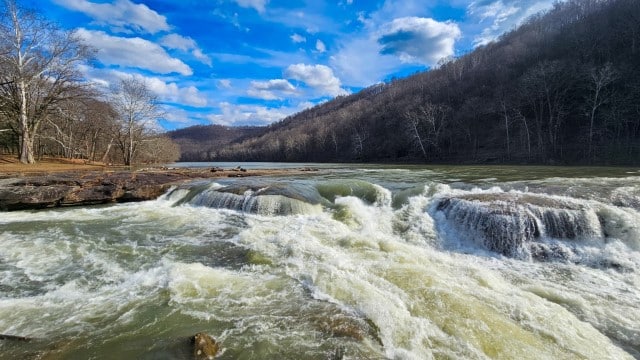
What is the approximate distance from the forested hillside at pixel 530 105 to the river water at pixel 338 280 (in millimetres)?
31416

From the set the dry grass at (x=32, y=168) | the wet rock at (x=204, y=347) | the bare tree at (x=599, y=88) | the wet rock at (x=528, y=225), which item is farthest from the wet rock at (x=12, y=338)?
the bare tree at (x=599, y=88)

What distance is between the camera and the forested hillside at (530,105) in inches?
1543

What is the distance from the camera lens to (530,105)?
53438 millimetres

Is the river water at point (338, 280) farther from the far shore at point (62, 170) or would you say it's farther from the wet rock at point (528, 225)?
the far shore at point (62, 170)

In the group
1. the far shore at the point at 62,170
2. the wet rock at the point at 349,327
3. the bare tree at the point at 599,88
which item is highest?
the bare tree at the point at 599,88

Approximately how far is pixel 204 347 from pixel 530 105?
62.4 meters

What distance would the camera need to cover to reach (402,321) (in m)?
5.26

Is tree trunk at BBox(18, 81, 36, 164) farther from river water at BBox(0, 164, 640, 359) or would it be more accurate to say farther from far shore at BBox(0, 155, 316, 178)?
river water at BBox(0, 164, 640, 359)

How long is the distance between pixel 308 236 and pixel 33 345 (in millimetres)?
6569

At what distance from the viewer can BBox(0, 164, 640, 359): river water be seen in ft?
15.7

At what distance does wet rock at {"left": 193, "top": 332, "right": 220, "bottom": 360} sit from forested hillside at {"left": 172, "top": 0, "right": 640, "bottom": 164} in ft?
133

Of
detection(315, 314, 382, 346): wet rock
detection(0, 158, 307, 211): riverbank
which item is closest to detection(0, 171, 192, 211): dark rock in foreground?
detection(0, 158, 307, 211): riverbank

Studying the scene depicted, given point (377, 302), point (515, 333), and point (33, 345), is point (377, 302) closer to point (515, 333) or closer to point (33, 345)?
point (515, 333)

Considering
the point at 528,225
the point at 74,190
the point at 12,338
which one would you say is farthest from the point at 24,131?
the point at 528,225
